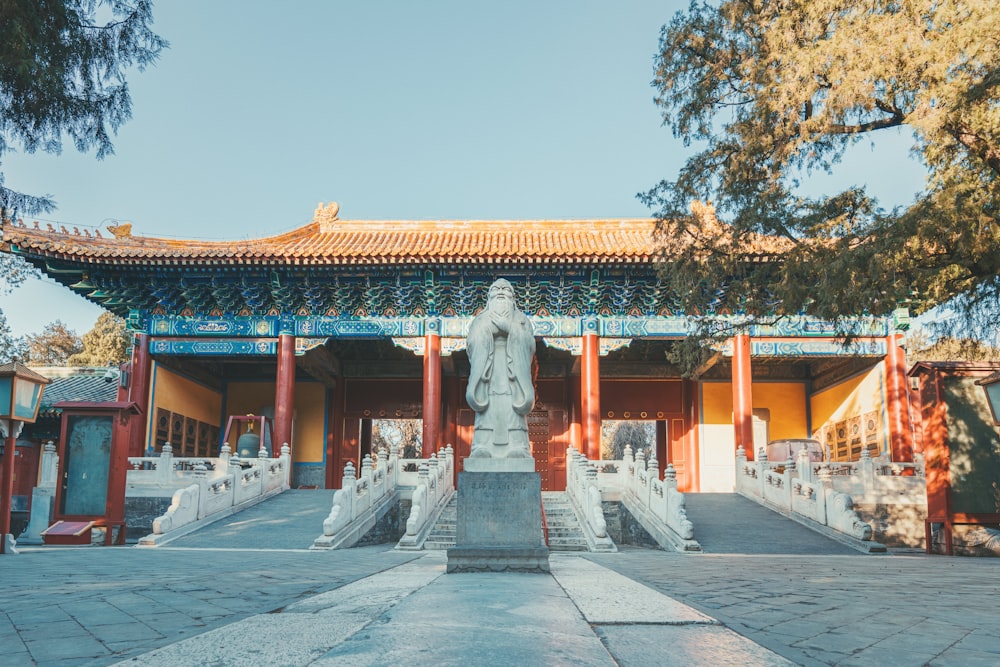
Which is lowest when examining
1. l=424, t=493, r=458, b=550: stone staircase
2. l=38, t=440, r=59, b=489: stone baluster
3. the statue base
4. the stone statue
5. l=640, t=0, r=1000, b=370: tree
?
l=424, t=493, r=458, b=550: stone staircase

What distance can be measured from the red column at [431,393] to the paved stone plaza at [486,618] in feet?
31.5

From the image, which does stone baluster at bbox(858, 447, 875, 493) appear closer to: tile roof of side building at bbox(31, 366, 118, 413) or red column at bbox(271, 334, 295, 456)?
red column at bbox(271, 334, 295, 456)

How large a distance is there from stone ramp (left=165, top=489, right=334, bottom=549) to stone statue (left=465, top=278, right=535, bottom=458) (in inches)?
189

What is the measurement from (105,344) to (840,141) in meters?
28.2

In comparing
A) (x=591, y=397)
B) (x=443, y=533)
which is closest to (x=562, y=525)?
(x=443, y=533)

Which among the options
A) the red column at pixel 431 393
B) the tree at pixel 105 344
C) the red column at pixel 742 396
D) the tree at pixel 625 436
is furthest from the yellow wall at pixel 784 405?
the tree at pixel 625 436

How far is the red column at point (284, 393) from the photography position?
51.7 ft

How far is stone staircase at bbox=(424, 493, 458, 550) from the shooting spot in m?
10.8

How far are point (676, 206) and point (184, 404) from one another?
486 inches

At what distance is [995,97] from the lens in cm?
730

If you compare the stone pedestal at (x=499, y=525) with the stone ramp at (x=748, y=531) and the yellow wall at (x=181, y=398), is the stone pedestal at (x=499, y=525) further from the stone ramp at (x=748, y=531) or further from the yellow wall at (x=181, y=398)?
the yellow wall at (x=181, y=398)

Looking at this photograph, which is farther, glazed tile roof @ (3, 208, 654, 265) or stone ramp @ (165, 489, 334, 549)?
glazed tile roof @ (3, 208, 654, 265)

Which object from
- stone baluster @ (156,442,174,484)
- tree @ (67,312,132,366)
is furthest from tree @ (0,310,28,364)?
stone baluster @ (156,442,174,484)

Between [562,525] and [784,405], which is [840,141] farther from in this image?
[784,405]
